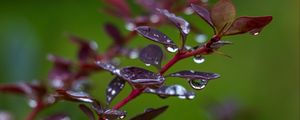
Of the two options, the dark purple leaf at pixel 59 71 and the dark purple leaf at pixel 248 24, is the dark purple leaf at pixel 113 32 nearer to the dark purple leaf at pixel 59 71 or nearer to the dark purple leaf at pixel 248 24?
the dark purple leaf at pixel 59 71

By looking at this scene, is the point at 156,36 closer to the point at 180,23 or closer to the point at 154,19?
the point at 180,23

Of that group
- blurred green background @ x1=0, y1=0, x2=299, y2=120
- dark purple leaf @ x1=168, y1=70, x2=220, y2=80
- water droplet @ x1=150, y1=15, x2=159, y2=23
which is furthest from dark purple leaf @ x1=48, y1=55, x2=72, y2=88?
dark purple leaf @ x1=168, y1=70, x2=220, y2=80

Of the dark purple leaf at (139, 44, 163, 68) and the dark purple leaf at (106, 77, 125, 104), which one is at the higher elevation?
the dark purple leaf at (139, 44, 163, 68)

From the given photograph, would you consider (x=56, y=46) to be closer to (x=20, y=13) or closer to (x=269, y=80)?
(x=20, y=13)

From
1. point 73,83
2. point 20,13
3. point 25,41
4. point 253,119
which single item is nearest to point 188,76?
point 73,83

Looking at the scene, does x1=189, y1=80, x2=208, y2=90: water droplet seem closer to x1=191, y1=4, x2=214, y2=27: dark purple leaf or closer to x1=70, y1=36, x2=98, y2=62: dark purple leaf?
x1=191, y1=4, x2=214, y2=27: dark purple leaf

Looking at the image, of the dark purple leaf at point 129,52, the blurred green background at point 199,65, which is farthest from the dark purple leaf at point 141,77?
the blurred green background at point 199,65
